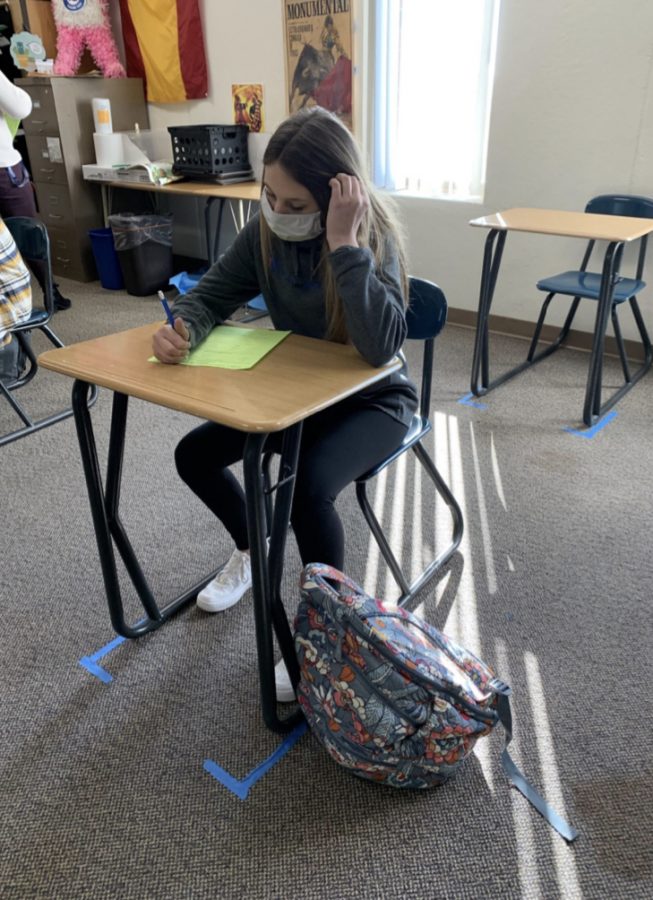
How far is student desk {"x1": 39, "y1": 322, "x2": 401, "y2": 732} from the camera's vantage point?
40.1 inches

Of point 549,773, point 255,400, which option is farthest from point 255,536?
point 549,773

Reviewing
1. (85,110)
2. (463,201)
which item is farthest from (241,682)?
(85,110)

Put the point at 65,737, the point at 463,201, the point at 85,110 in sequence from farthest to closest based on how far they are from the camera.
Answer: the point at 85,110
the point at 463,201
the point at 65,737

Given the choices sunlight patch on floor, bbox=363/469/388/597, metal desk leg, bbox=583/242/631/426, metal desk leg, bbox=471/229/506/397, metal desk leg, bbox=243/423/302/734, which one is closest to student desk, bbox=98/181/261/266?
metal desk leg, bbox=471/229/506/397

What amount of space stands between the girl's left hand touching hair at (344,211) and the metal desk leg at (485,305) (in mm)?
1457

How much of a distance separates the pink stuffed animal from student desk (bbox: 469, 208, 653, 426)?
11.0 ft

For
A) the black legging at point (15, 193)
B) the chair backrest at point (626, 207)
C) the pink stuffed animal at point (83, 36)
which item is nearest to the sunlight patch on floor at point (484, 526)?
the chair backrest at point (626, 207)

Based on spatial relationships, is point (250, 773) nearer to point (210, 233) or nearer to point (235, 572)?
point (235, 572)

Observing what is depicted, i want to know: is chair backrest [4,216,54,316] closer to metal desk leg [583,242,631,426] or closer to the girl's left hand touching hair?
the girl's left hand touching hair

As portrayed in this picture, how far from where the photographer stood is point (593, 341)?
108 inches

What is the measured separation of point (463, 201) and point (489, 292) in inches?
43.0

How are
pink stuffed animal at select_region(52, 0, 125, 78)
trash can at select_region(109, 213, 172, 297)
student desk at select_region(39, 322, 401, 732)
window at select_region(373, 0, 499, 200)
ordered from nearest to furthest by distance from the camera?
student desk at select_region(39, 322, 401, 732) < window at select_region(373, 0, 499, 200) < trash can at select_region(109, 213, 172, 297) < pink stuffed animal at select_region(52, 0, 125, 78)

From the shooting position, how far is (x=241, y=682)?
1.46m

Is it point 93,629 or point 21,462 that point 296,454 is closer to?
point 93,629
